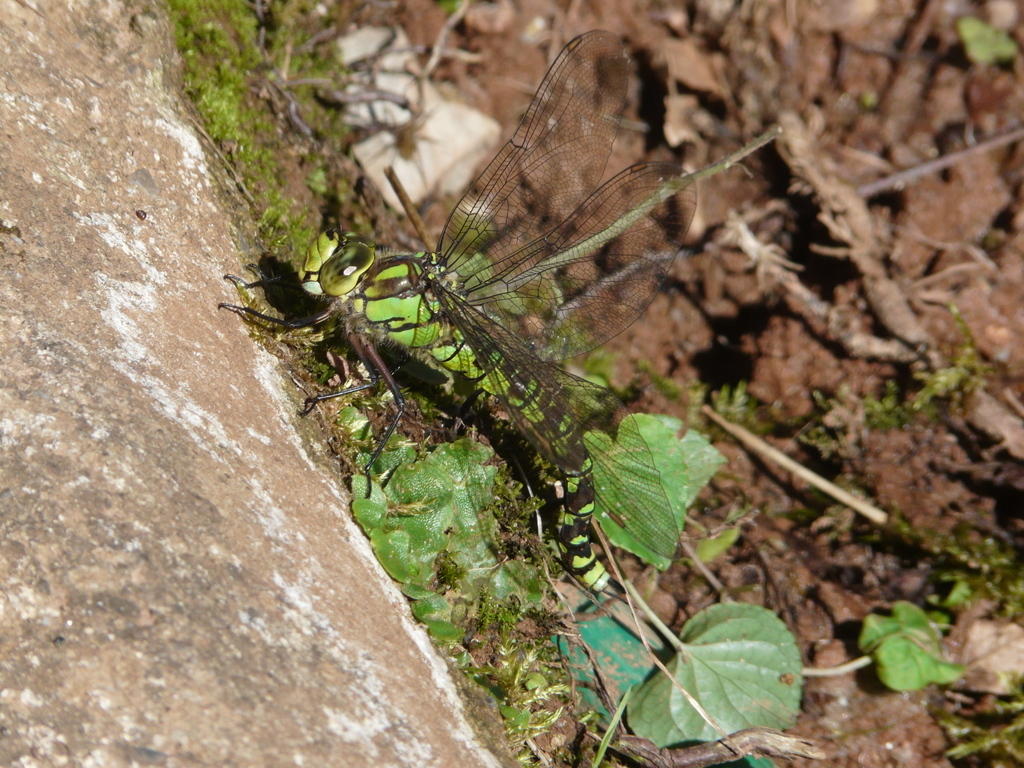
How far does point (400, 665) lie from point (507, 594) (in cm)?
52

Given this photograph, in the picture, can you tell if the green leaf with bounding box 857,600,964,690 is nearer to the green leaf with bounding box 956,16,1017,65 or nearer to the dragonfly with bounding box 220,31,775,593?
the dragonfly with bounding box 220,31,775,593

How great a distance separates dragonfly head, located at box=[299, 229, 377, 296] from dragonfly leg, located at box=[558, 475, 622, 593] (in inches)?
42.3

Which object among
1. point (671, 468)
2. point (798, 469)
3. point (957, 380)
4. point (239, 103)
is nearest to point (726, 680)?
point (671, 468)

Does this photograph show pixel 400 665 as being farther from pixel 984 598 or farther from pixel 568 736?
pixel 984 598

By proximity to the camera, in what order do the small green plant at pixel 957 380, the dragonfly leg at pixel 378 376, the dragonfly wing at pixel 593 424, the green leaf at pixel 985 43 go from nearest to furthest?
1. the dragonfly leg at pixel 378 376
2. the dragonfly wing at pixel 593 424
3. the small green plant at pixel 957 380
4. the green leaf at pixel 985 43

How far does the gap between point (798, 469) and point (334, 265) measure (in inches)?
99.5

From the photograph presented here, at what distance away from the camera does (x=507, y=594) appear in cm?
246

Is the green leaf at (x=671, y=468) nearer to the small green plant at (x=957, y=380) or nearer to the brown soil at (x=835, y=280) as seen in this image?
the brown soil at (x=835, y=280)

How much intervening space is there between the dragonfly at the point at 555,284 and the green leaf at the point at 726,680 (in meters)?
0.40

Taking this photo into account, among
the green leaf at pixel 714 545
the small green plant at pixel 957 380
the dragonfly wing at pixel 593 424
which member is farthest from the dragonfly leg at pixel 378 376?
the small green plant at pixel 957 380

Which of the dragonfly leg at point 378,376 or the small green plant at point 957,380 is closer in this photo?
the dragonfly leg at point 378,376

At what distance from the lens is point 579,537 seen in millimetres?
2705

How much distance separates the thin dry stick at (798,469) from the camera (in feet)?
11.8

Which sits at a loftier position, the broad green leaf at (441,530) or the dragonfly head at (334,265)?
the dragonfly head at (334,265)
